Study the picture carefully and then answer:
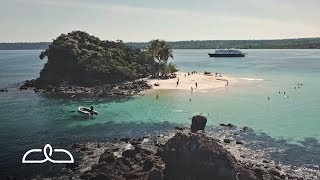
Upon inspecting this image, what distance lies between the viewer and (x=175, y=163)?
151ft

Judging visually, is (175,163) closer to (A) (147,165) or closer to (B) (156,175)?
(B) (156,175)

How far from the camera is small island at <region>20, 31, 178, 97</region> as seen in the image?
121788mm

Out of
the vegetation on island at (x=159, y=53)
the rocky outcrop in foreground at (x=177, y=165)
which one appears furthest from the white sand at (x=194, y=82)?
the rocky outcrop in foreground at (x=177, y=165)

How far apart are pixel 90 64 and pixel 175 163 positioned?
298ft

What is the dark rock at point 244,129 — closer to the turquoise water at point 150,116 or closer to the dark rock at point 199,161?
the turquoise water at point 150,116

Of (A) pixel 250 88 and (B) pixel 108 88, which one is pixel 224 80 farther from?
(B) pixel 108 88

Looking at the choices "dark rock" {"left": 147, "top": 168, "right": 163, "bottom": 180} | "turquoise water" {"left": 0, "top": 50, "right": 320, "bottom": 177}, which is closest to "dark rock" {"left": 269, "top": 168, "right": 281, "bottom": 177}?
"turquoise water" {"left": 0, "top": 50, "right": 320, "bottom": 177}

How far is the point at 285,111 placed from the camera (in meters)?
90.8

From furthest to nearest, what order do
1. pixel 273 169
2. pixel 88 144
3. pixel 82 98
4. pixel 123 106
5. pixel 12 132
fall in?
pixel 82 98 → pixel 123 106 → pixel 12 132 → pixel 88 144 → pixel 273 169

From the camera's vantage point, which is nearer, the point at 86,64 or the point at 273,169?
the point at 273,169

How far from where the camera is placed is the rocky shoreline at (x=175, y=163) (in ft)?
145

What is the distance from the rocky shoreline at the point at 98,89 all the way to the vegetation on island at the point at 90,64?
379 cm

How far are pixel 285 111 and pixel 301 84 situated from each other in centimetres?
4703

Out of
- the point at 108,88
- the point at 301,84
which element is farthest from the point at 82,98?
the point at 301,84
